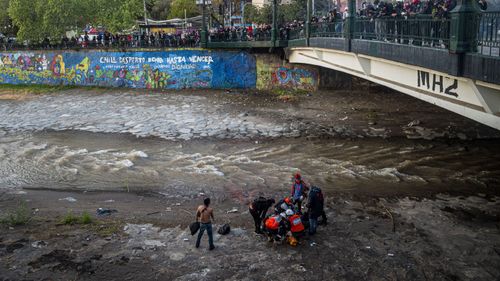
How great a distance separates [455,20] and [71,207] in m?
12.4

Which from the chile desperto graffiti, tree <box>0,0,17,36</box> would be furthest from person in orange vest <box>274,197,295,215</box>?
tree <box>0,0,17,36</box>

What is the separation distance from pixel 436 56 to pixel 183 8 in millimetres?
48016

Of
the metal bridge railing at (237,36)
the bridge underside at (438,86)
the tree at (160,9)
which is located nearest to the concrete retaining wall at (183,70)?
the metal bridge railing at (237,36)

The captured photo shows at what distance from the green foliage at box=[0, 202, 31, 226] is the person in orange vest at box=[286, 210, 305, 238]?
7658 mm

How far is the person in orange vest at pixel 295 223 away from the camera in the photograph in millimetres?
11523

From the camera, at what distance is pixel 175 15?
56938mm

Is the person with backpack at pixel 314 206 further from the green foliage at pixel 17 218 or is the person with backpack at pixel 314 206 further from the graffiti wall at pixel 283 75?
the graffiti wall at pixel 283 75

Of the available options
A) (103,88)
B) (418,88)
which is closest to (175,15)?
(103,88)

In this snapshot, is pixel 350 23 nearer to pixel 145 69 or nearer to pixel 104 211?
pixel 104 211

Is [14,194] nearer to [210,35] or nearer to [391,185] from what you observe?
[391,185]

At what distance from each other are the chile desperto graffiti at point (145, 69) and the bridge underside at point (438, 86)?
16477mm

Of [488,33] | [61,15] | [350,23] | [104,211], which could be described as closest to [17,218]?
[104,211]

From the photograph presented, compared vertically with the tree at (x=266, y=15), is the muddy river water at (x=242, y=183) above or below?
below

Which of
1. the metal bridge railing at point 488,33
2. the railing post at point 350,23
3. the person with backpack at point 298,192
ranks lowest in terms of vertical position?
the person with backpack at point 298,192
